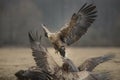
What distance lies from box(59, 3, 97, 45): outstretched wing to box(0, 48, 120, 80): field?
1.23 metres

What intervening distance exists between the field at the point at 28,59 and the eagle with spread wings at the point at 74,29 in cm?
120

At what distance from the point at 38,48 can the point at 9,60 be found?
10.3 feet

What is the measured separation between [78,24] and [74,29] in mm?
147

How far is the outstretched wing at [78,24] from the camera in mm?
7508

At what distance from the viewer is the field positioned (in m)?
8.33

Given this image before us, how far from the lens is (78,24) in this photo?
7633mm

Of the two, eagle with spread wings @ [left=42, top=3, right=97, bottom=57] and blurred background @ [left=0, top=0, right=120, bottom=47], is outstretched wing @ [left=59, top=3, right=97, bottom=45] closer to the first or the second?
eagle with spread wings @ [left=42, top=3, right=97, bottom=57]

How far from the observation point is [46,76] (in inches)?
260

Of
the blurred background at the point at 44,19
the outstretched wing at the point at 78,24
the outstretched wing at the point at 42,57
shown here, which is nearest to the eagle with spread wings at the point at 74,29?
the outstretched wing at the point at 78,24

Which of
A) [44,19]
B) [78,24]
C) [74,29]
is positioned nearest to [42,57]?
[74,29]

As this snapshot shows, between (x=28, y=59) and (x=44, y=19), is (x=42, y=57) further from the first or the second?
(x=44, y=19)

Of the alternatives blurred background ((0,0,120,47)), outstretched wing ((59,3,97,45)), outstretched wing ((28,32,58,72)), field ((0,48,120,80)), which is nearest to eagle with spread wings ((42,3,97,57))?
outstretched wing ((59,3,97,45))

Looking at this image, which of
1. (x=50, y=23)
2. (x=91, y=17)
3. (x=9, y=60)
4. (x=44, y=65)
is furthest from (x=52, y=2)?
(x=44, y=65)

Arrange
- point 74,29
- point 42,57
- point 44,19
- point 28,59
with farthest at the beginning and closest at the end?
point 44,19 < point 28,59 < point 74,29 < point 42,57
